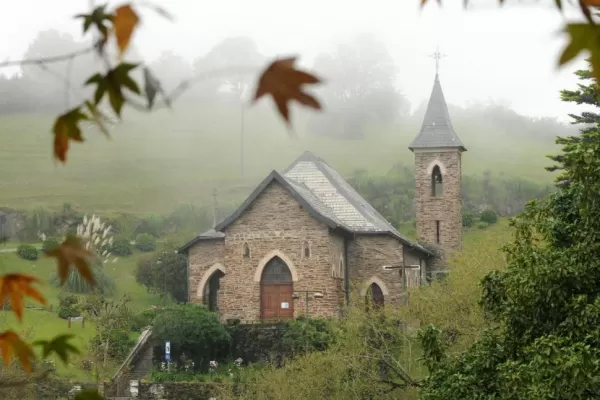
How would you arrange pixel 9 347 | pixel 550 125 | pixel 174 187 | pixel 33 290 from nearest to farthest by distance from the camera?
1. pixel 33 290
2. pixel 9 347
3. pixel 174 187
4. pixel 550 125

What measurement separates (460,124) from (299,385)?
3137 inches

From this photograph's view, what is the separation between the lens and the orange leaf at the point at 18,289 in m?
3.06

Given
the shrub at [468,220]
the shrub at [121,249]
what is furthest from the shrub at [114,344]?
the shrub at [468,220]

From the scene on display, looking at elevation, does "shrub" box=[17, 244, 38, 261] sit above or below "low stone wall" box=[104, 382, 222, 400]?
above

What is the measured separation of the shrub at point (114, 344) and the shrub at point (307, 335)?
17.4 feet

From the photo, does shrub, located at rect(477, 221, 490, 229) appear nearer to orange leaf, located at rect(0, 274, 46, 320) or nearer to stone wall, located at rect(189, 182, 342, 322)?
stone wall, located at rect(189, 182, 342, 322)

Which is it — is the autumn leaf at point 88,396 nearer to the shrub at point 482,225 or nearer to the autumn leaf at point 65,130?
the autumn leaf at point 65,130

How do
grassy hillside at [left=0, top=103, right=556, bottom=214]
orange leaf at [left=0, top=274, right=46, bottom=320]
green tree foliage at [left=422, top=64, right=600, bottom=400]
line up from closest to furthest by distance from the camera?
orange leaf at [left=0, top=274, right=46, bottom=320], green tree foliage at [left=422, top=64, right=600, bottom=400], grassy hillside at [left=0, top=103, right=556, bottom=214]

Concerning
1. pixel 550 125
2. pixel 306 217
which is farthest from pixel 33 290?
pixel 550 125

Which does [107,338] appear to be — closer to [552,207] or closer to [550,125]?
[552,207]

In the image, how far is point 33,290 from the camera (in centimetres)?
308

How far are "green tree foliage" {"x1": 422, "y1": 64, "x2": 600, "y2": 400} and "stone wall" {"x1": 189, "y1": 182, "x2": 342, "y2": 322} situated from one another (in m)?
24.6

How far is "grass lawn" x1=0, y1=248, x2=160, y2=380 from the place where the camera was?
36.6 meters

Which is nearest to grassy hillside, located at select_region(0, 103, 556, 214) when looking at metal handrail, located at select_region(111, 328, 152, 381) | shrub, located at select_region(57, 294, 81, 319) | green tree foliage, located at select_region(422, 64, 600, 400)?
shrub, located at select_region(57, 294, 81, 319)
